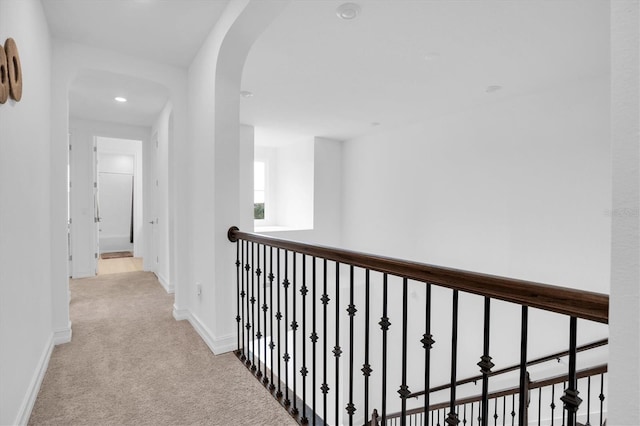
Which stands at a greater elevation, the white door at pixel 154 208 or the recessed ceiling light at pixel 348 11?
the recessed ceiling light at pixel 348 11

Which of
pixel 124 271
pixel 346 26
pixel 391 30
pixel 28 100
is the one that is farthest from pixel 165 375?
pixel 124 271

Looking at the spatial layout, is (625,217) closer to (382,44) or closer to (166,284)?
(382,44)

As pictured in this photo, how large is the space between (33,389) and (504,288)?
248cm

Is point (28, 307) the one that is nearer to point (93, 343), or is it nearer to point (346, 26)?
point (93, 343)

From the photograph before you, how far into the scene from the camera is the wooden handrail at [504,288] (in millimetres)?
727

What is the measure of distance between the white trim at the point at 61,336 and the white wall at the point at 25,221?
0.12 metres

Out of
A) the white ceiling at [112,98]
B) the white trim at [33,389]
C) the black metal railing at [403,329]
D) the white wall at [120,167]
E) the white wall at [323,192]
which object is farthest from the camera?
the white wall at [120,167]

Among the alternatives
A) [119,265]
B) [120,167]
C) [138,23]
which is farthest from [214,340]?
[120,167]

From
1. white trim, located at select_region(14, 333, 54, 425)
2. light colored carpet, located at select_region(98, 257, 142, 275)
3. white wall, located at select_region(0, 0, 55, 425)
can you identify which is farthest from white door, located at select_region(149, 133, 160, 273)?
white trim, located at select_region(14, 333, 54, 425)

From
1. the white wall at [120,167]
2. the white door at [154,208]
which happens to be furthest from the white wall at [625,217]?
the white wall at [120,167]

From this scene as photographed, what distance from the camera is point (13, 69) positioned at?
1.53 metres

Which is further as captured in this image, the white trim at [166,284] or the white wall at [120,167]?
the white wall at [120,167]

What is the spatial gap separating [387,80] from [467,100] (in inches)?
49.5

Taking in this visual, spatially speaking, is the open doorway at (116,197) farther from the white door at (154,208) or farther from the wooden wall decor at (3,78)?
the wooden wall decor at (3,78)
